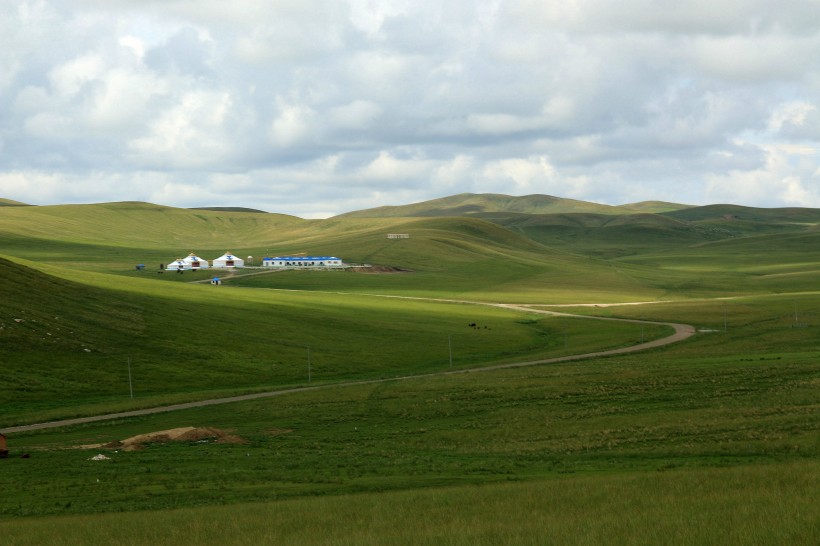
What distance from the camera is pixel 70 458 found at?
40.8m

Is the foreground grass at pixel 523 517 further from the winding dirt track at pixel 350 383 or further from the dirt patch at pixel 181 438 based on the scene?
the winding dirt track at pixel 350 383

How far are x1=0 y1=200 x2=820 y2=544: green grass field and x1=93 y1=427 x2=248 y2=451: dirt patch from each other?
104 cm

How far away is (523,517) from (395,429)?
93.6 ft

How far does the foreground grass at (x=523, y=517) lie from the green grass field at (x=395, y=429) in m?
0.11

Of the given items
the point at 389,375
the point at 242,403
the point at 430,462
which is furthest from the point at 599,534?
the point at 389,375

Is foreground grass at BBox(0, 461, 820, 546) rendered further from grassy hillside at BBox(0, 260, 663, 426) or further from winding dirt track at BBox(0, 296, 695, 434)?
grassy hillside at BBox(0, 260, 663, 426)

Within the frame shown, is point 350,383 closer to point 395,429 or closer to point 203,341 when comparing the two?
point 203,341

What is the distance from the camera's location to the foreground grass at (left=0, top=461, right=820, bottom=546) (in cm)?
1911

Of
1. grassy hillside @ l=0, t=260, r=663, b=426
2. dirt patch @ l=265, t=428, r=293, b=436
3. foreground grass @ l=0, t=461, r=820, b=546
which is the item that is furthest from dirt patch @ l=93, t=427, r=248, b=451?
grassy hillside @ l=0, t=260, r=663, b=426

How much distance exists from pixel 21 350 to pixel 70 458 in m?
50.2

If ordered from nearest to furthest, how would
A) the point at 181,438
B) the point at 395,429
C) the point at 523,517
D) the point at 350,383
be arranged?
the point at 523,517
the point at 181,438
the point at 395,429
the point at 350,383

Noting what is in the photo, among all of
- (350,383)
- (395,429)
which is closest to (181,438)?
(395,429)

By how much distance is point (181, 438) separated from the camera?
4647cm

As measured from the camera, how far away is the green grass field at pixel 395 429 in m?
22.8
